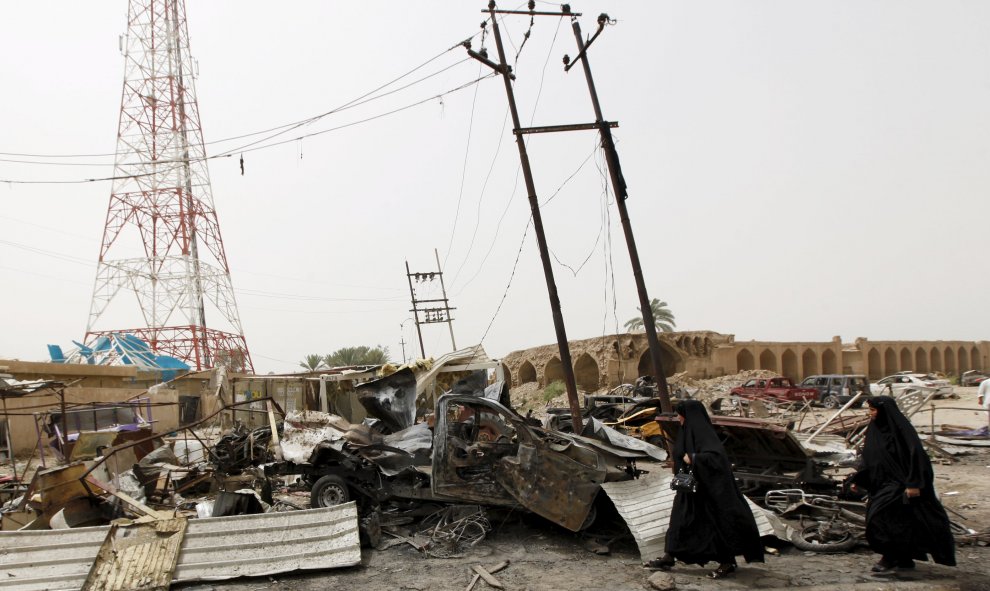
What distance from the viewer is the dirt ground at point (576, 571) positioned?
5469mm

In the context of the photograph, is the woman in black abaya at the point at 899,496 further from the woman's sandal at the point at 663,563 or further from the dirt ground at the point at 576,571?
the woman's sandal at the point at 663,563

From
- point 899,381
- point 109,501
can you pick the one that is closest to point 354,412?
point 109,501

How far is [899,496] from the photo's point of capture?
208 inches

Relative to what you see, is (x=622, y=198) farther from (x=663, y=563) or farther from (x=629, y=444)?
(x=663, y=563)

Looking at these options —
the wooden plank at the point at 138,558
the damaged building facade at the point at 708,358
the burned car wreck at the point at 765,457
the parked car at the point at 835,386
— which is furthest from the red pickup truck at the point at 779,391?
the wooden plank at the point at 138,558

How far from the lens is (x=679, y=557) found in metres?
5.48

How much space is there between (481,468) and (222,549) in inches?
108

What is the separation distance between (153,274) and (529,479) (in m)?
32.2

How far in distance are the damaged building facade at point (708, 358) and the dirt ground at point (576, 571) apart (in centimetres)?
2575

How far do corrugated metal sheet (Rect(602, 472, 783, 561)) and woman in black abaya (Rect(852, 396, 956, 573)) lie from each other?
1090mm

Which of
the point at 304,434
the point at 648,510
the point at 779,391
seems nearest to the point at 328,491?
the point at 304,434

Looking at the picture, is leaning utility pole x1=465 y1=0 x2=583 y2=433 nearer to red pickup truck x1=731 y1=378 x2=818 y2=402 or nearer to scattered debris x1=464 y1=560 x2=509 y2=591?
scattered debris x1=464 y1=560 x2=509 y2=591

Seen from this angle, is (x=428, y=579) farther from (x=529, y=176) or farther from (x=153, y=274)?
(x=153, y=274)

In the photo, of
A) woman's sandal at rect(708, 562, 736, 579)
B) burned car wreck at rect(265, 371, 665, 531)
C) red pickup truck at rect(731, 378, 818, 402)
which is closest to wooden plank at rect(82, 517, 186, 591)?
burned car wreck at rect(265, 371, 665, 531)
